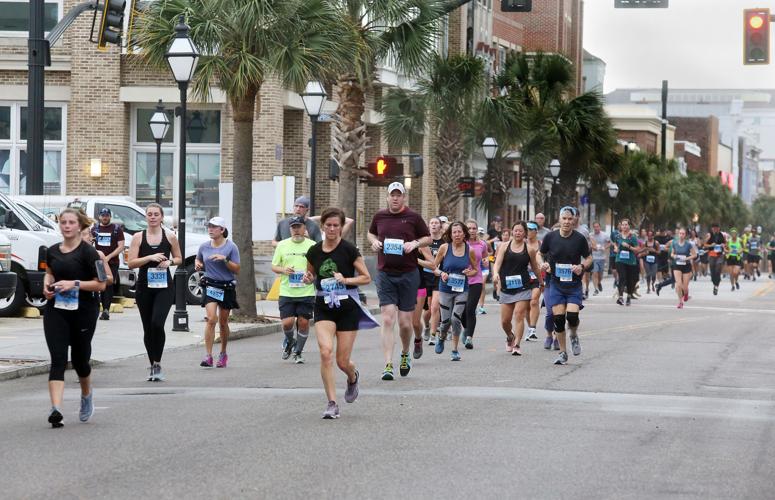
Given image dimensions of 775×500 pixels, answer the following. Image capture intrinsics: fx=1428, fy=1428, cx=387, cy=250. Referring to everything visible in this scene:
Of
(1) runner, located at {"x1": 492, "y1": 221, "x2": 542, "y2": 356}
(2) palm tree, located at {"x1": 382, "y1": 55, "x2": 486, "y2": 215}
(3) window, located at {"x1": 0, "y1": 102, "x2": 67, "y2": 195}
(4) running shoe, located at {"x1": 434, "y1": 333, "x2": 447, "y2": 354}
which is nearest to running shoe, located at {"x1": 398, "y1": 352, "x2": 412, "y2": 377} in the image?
(4) running shoe, located at {"x1": 434, "y1": 333, "x2": 447, "y2": 354}

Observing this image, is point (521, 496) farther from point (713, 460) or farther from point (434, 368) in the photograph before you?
point (434, 368)

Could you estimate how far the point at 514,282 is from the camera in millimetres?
17922

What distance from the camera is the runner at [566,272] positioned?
1664 centimetres

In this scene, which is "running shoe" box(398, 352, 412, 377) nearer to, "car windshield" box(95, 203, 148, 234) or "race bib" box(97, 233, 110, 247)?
"race bib" box(97, 233, 110, 247)

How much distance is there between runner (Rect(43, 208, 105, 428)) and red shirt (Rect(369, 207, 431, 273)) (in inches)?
164

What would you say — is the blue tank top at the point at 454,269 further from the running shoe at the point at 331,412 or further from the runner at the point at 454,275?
the running shoe at the point at 331,412

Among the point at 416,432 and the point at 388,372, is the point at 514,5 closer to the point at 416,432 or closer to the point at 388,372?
the point at 388,372

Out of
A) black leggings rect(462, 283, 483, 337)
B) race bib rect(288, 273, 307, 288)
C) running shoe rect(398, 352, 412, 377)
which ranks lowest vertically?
running shoe rect(398, 352, 412, 377)

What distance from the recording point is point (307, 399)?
42.0 ft

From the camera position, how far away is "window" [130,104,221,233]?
38.1 meters

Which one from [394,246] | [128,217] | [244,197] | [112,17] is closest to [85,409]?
[394,246]

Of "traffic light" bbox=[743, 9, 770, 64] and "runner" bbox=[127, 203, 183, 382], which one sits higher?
"traffic light" bbox=[743, 9, 770, 64]

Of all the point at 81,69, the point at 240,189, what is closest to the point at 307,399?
the point at 240,189

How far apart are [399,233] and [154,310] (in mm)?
2648
